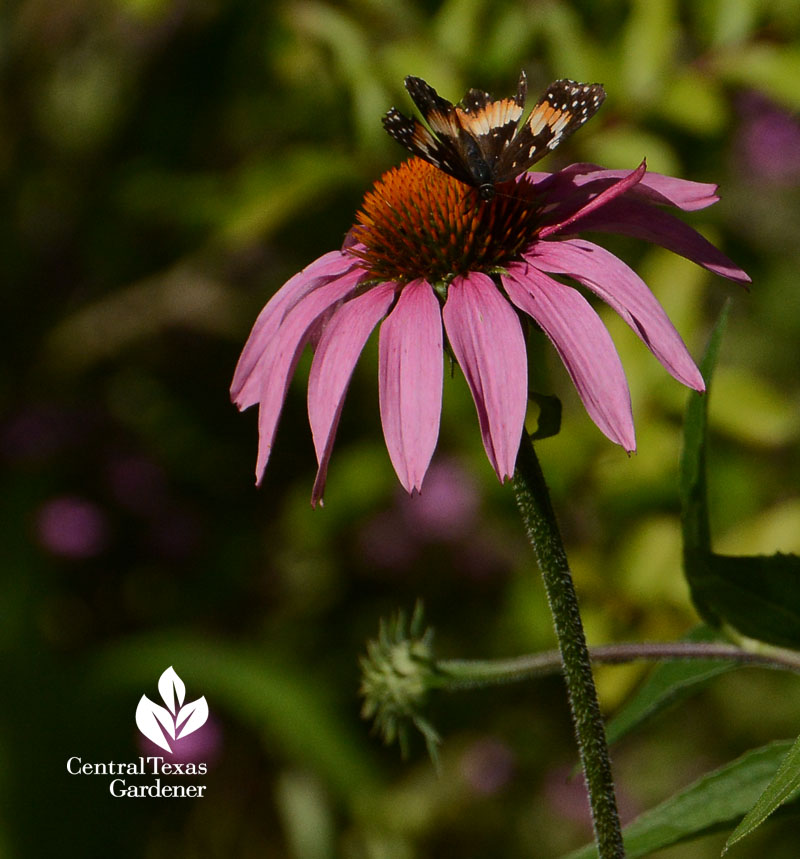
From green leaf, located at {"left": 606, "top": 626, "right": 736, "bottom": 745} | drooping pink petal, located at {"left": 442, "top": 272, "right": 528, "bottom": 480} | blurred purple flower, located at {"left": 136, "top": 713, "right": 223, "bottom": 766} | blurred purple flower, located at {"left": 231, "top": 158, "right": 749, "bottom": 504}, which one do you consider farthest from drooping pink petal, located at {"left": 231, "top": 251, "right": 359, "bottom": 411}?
blurred purple flower, located at {"left": 136, "top": 713, "right": 223, "bottom": 766}

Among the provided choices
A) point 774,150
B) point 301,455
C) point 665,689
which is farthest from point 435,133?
point 774,150

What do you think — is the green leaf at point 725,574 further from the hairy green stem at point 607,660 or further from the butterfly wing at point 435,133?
the butterfly wing at point 435,133

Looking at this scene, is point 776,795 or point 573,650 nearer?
point 776,795

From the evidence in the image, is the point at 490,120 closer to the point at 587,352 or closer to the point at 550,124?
the point at 550,124

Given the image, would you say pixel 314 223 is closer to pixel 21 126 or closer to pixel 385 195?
pixel 21 126

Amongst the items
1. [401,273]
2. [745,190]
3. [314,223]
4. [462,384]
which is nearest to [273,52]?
[314,223]

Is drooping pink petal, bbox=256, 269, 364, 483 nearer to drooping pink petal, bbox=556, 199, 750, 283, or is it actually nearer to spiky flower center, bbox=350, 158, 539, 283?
spiky flower center, bbox=350, 158, 539, 283

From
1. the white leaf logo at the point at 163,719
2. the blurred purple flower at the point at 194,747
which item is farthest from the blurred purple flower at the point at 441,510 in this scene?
the white leaf logo at the point at 163,719
